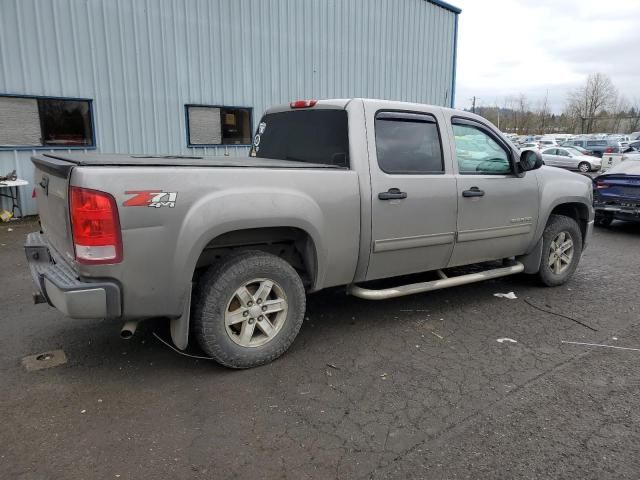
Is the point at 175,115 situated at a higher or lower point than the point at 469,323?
higher

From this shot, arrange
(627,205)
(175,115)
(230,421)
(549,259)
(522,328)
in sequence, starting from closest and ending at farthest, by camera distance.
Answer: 1. (230,421)
2. (522,328)
3. (549,259)
4. (627,205)
5. (175,115)

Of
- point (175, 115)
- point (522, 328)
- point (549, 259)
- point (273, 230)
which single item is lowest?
point (522, 328)

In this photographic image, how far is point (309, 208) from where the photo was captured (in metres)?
3.54

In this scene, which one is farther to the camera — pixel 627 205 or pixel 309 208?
pixel 627 205

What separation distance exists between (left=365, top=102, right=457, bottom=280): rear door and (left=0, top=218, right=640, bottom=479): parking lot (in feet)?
2.25

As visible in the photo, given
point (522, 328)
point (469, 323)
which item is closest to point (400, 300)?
point (469, 323)

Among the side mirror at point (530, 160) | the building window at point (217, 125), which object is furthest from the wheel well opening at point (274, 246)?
the building window at point (217, 125)

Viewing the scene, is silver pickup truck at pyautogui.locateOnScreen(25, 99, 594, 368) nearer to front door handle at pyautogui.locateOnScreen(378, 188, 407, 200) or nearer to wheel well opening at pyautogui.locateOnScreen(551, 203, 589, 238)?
front door handle at pyautogui.locateOnScreen(378, 188, 407, 200)

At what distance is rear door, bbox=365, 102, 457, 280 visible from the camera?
3.97 metres

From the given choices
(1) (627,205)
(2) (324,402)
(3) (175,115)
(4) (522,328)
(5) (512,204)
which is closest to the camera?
(2) (324,402)

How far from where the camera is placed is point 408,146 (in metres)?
4.25

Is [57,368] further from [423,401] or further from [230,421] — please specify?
[423,401]

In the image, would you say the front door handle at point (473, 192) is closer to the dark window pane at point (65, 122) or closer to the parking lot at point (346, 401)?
the parking lot at point (346, 401)

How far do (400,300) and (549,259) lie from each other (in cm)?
180
